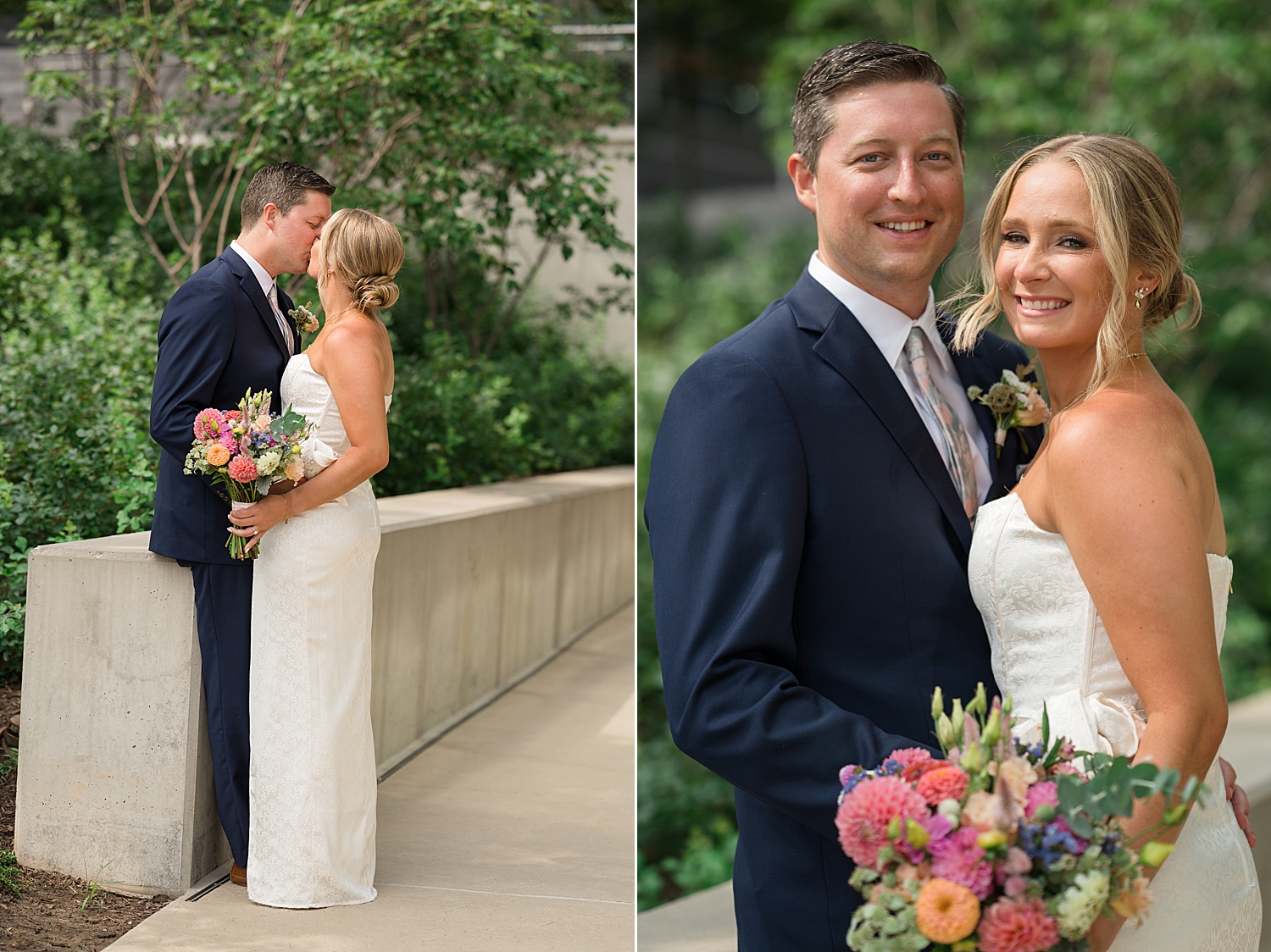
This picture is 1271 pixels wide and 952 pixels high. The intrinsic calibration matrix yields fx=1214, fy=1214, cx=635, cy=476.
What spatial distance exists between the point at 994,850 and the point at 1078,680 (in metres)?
0.53

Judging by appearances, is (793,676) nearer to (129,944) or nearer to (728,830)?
(129,944)

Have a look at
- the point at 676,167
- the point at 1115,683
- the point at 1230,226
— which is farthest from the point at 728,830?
the point at 676,167

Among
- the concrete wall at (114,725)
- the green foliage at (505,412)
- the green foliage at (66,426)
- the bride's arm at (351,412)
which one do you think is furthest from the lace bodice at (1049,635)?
the green foliage at (505,412)

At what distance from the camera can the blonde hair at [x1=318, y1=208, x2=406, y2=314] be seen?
3.51 metres

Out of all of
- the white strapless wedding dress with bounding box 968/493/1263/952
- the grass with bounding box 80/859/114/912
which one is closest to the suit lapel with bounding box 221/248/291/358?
the grass with bounding box 80/859/114/912

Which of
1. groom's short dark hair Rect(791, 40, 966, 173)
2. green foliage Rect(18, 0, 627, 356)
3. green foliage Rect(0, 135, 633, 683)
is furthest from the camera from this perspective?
green foliage Rect(18, 0, 627, 356)

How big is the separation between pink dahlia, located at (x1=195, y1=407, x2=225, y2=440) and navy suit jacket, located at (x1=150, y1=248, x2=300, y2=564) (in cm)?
14

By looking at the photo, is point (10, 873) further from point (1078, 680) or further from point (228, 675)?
point (1078, 680)

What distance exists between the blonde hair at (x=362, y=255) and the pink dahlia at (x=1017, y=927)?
2502 millimetres

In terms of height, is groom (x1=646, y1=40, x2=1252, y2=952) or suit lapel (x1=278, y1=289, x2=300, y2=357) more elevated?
suit lapel (x1=278, y1=289, x2=300, y2=357)

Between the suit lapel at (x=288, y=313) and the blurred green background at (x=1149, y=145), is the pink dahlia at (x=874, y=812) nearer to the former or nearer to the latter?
the suit lapel at (x=288, y=313)

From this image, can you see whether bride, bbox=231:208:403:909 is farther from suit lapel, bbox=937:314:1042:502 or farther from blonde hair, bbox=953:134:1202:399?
blonde hair, bbox=953:134:1202:399

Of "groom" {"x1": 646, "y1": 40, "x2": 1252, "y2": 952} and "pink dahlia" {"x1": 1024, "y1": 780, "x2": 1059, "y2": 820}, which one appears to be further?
"groom" {"x1": 646, "y1": 40, "x2": 1252, "y2": 952}

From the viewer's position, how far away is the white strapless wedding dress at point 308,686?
3.64 m
